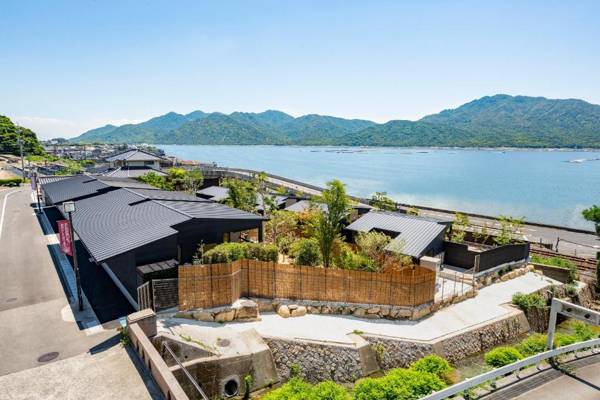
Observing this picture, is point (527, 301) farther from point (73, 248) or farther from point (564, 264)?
point (73, 248)

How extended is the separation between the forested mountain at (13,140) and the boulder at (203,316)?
105 metres

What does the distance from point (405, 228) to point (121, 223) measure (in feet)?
57.7

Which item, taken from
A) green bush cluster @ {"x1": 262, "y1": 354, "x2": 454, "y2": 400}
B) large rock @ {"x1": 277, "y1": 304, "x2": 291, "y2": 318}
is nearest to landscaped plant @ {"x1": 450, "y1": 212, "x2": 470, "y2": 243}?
large rock @ {"x1": 277, "y1": 304, "x2": 291, "y2": 318}

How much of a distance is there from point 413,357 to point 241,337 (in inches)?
308

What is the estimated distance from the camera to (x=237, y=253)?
58.6 ft

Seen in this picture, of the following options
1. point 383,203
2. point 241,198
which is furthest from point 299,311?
point 383,203

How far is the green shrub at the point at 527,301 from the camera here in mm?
20678

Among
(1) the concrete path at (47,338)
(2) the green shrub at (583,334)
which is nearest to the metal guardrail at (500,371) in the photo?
(2) the green shrub at (583,334)

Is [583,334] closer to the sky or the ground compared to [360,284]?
closer to the ground

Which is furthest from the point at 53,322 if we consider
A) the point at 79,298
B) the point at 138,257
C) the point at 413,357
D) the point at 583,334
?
the point at 583,334

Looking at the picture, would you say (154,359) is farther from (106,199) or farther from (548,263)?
(548,263)

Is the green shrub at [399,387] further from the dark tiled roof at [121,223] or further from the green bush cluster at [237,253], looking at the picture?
the dark tiled roof at [121,223]

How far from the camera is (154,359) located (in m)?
9.94

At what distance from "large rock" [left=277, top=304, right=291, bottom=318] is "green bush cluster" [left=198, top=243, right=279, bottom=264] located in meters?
2.86
